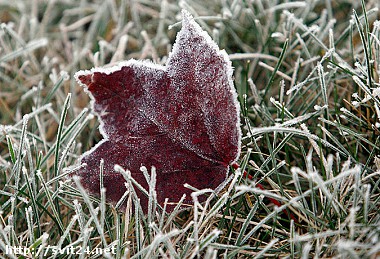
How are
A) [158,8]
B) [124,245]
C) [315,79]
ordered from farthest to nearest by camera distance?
[158,8]
[315,79]
[124,245]

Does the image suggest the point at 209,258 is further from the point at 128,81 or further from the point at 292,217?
the point at 128,81

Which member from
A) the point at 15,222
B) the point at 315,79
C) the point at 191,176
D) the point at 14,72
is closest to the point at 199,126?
the point at 191,176

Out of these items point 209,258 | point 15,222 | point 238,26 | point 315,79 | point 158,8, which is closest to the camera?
point 209,258

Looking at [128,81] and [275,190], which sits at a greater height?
[128,81]
